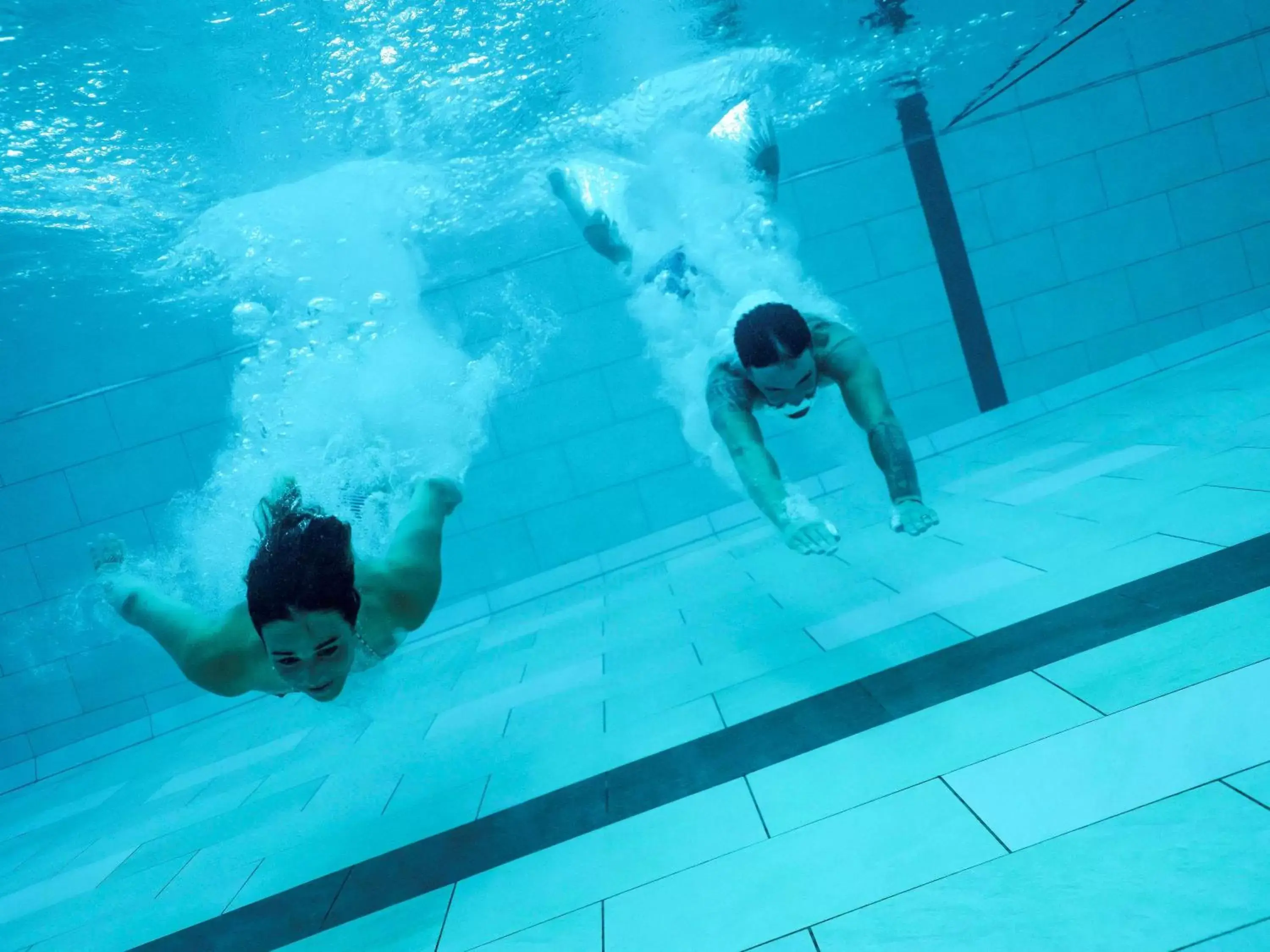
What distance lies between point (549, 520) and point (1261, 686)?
6.05 m

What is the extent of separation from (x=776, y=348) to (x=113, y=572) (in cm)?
371

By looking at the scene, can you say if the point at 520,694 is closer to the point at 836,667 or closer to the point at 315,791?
the point at 315,791

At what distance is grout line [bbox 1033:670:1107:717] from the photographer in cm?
230

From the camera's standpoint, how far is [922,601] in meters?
3.81

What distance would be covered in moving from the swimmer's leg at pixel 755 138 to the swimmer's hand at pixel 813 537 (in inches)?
231

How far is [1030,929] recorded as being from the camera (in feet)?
5.27

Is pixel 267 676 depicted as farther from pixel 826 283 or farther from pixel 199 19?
pixel 826 283

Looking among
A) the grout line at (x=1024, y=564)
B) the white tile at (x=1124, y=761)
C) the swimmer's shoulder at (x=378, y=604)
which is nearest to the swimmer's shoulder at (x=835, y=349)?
the grout line at (x=1024, y=564)

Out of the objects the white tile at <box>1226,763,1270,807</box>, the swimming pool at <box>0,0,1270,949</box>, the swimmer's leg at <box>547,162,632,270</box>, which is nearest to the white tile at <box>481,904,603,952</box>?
the white tile at <box>1226,763,1270,807</box>

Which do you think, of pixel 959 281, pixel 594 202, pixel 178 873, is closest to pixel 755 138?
pixel 594 202

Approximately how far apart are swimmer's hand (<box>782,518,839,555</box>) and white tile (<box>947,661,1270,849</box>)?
0.86 meters

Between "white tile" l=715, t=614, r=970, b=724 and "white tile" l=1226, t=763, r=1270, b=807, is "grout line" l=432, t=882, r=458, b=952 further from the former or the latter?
"white tile" l=1226, t=763, r=1270, b=807

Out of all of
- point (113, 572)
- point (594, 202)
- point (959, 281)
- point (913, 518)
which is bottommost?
point (913, 518)

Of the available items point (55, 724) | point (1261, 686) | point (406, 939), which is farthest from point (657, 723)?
point (55, 724)
